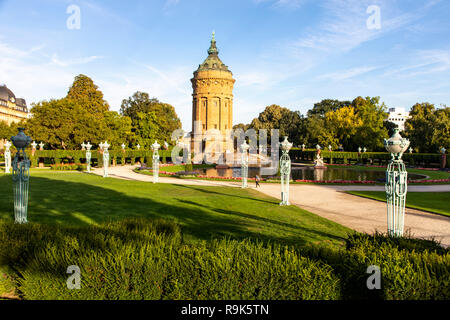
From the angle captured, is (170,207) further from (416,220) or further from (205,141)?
(205,141)

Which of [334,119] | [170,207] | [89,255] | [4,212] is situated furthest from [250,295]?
[334,119]

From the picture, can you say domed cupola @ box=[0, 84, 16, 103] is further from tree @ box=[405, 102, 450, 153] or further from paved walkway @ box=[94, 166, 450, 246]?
tree @ box=[405, 102, 450, 153]

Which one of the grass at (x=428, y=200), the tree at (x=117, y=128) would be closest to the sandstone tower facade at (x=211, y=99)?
the tree at (x=117, y=128)

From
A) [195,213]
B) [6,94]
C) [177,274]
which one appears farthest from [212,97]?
[6,94]

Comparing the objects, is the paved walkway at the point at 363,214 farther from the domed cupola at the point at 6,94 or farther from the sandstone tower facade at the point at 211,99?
the domed cupola at the point at 6,94

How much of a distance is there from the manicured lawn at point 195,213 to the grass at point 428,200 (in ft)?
18.9

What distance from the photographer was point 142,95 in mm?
66000

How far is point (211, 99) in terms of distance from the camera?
65875 mm

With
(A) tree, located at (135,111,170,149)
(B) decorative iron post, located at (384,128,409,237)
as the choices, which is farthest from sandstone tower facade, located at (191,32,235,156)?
(B) decorative iron post, located at (384,128,409,237)

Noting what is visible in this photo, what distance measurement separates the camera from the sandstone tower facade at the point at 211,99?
6575 cm

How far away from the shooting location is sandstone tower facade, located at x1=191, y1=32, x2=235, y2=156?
65.8 metres

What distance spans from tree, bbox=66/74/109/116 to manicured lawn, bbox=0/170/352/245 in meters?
39.1

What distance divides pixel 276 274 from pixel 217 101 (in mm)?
63756

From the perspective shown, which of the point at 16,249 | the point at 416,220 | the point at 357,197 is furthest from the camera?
the point at 357,197
